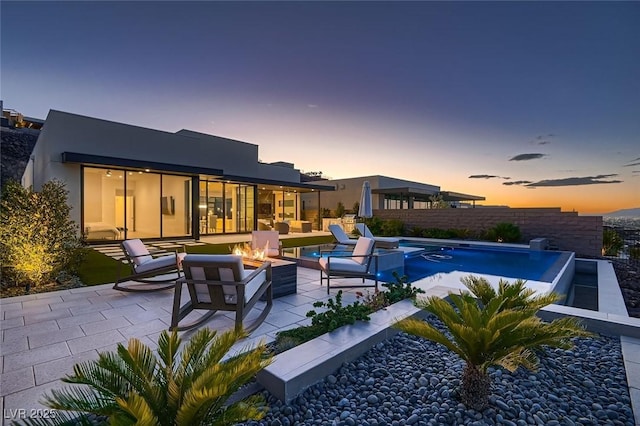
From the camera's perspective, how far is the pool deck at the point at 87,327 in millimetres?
2568

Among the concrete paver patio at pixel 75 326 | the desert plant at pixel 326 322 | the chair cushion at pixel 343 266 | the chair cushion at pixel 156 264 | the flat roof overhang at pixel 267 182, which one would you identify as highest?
the flat roof overhang at pixel 267 182

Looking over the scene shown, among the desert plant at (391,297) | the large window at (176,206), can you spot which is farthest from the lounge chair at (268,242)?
the large window at (176,206)

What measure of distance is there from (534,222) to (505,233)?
1.31m

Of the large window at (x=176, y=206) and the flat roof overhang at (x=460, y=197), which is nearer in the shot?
the large window at (x=176, y=206)

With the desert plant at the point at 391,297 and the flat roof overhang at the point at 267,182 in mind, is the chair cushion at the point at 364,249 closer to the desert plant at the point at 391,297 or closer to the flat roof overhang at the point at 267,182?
the desert plant at the point at 391,297

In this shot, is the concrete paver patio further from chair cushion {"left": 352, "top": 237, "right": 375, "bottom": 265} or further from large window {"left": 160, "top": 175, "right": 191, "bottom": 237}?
large window {"left": 160, "top": 175, "right": 191, "bottom": 237}

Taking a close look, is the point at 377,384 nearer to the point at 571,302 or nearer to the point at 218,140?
the point at 571,302

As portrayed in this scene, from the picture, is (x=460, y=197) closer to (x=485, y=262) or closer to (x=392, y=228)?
(x=392, y=228)

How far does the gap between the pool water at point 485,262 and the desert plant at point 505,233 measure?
168cm

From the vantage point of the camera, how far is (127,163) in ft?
38.9

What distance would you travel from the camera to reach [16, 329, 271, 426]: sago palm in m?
1.42

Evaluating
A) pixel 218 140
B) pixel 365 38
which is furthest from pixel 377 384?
pixel 218 140

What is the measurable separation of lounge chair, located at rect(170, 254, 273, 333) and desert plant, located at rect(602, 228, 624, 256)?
46.0 feet

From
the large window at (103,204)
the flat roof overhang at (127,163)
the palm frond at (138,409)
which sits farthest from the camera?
the large window at (103,204)
